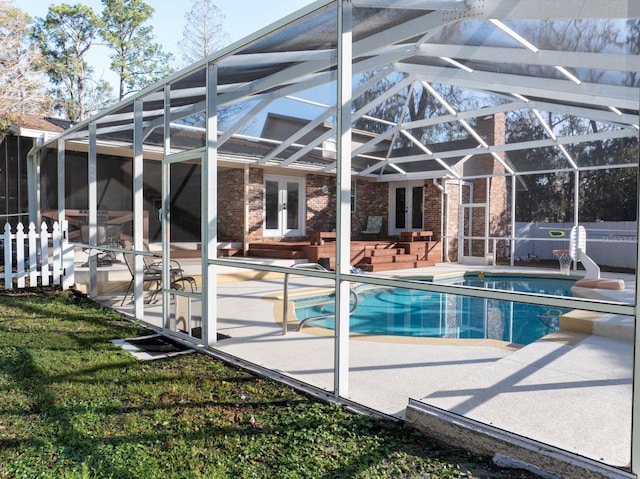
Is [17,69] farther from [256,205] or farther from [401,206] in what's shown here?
[401,206]

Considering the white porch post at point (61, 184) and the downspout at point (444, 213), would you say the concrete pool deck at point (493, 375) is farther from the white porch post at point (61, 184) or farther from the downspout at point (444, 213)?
the downspout at point (444, 213)

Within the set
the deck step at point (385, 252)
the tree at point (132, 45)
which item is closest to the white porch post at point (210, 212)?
the deck step at point (385, 252)

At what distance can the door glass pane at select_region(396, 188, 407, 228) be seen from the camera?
15820mm

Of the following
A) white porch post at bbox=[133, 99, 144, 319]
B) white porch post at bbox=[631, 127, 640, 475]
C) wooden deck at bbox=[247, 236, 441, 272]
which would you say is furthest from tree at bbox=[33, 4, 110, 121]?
white porch post at bbox=[631, 127, 640, 475]

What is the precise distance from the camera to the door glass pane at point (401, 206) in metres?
15.8

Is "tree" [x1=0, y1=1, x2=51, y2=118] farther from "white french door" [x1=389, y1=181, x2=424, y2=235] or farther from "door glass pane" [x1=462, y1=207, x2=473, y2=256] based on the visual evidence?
"door glass pane" [x1=462, y1=207, x2=473, y2=256]

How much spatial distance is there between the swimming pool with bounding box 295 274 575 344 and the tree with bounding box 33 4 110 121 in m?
21.1

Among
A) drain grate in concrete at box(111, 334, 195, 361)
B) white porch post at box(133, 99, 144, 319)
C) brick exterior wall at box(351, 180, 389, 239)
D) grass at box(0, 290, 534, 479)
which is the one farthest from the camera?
brick exterior wall at box(351, 180, 389, 239)

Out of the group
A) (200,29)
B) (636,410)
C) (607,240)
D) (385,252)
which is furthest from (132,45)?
(636,410)

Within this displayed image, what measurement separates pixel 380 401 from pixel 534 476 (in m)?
1.23

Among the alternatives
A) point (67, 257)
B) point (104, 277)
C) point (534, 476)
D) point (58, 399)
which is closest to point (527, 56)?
point (534, 476)

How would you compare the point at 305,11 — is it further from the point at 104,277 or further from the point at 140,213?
the point at 104,277

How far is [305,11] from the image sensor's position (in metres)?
3.61

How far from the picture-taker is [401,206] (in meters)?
15.9
